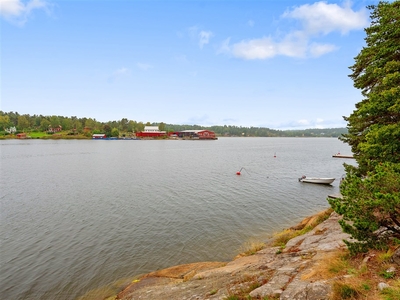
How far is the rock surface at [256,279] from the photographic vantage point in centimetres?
802

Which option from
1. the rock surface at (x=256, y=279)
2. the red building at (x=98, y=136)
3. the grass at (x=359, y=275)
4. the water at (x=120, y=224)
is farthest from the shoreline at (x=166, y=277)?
the red building at (x=98, y=136)

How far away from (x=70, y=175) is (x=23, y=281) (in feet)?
114

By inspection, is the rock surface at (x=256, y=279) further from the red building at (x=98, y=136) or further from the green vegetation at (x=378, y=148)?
the red building at (x=98, y=136)

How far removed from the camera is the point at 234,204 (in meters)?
29.2

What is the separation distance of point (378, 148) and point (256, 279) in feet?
31.0

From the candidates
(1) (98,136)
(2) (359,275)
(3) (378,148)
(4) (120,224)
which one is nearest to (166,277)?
(2) (359,275)

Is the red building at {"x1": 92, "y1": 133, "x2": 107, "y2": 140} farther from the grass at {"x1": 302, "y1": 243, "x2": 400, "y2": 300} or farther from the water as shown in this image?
the grass at {"x1": 302, "y1": 243, "x2": 400, "y2": 300}

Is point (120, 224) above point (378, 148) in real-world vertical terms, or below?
below

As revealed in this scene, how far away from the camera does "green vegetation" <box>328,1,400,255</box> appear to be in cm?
787

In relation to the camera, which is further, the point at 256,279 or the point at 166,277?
the point at 166,277

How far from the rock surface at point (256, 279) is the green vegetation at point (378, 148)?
1.98 metres

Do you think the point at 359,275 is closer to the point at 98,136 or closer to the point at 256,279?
the point at 256,279

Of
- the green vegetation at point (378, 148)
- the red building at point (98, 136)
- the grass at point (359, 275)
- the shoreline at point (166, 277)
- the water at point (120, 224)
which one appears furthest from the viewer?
the red building at point (98, 136)

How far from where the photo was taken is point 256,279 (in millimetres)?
9586
